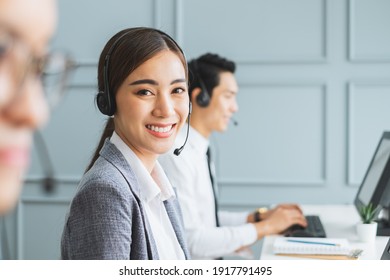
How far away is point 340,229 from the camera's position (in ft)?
5.16

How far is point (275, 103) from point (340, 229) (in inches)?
28.0

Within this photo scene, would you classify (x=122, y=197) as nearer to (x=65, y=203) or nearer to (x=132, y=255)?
(x=132, y=255)

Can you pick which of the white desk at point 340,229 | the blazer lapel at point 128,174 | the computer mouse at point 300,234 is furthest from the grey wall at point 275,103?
the blazer lapel at point 128,174

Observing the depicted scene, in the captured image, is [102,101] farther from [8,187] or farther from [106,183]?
[8,187]

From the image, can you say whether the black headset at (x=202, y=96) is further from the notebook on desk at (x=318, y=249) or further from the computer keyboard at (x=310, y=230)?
the notebook on desk at (x=318, y=249)

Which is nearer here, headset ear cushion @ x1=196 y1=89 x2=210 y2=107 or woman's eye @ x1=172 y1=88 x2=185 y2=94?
woman's eye @ x1=172 y1=88 x2=185 y2=94

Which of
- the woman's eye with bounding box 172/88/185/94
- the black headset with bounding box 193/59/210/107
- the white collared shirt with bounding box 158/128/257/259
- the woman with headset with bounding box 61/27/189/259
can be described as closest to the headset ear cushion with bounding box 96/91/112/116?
the woman with headset with bounding box 61/27/189/259

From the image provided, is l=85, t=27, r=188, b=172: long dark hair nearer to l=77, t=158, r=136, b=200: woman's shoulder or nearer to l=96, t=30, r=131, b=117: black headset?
l=96, t=30, r=131, b=117: black headset

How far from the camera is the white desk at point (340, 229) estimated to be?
128cm

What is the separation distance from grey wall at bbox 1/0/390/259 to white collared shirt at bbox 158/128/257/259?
296mm

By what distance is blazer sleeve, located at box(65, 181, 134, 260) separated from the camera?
0.86 meters

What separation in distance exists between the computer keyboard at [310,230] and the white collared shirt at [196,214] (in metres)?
0.09

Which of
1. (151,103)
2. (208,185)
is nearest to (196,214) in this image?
(208,185)
